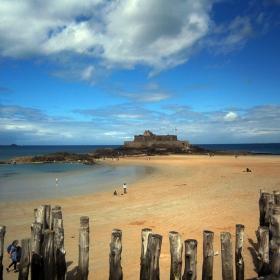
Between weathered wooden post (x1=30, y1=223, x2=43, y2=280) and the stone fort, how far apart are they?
76.9m

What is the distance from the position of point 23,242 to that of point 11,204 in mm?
12013

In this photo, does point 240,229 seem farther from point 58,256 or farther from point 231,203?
point 231,203

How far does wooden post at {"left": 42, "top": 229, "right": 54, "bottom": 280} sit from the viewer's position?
5258 mm

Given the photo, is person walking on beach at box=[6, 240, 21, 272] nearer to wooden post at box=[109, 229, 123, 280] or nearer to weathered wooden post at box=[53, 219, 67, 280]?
weathered wooden post at box=[53, 219, 67, 280]

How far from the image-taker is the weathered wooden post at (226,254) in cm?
527

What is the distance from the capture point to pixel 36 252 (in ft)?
17.8

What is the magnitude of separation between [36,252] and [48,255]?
1.14 feet

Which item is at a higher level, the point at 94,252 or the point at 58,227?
the point at 58,227

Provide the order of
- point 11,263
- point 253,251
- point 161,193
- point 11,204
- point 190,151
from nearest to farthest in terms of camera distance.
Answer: point 11,263
point 253,251
point 11,204
point 161,193
point 190,151

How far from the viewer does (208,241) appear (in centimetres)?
515

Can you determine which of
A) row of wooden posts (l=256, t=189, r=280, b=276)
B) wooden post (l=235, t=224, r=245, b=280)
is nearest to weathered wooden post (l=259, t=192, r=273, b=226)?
row of wooden posts (l=256, t=189, r=280, b=276)

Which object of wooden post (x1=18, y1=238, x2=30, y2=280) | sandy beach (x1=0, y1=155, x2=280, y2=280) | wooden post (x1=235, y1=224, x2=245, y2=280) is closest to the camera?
wooden post (x1=18, y1=238, x2=30, y2=280)

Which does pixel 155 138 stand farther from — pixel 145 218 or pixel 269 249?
pixel 269 249

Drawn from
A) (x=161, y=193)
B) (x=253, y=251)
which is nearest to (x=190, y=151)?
(x=161, y=193)
